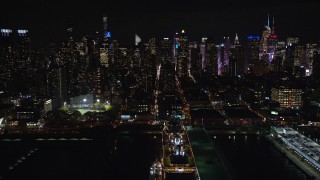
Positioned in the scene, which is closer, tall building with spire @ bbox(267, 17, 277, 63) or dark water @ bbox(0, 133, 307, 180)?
dark water @ bbox(0, 133, 307, 180)

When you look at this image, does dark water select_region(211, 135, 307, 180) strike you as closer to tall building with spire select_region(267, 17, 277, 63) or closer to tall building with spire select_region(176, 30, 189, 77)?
tall building with spire select_region(176, 30, 189, 77)

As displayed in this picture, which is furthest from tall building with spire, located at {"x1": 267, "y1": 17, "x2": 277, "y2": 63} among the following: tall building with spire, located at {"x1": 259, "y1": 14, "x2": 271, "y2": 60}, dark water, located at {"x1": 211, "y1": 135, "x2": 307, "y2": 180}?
dark water, located at {"x1": 211, "y1": 135, "x2": 307, "y2": 180}

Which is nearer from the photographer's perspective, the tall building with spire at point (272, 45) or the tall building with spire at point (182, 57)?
the tall building with spire at point (182, 57)

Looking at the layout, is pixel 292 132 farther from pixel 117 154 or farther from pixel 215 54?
pixel 215 54

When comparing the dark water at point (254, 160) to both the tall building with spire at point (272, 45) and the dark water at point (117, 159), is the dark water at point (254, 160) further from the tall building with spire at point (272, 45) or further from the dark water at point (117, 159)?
the tall building with spire at point (272, 45)

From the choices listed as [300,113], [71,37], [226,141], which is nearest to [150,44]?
[71,37]

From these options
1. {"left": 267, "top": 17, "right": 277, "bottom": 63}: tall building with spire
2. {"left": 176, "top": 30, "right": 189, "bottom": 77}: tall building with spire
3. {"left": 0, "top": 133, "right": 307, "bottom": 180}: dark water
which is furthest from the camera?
{"left": 267, "top": 17, "right": 277, "bottom": 63}: tall building with spire

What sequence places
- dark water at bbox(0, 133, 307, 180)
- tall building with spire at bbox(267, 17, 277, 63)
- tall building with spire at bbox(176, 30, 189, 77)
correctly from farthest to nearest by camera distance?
tall building with spire at bbox(267, 17, 277, 63), tall building with spire at bbox(176, 30, 189, 77), dark water at bbox(0, 133, 307, 180)

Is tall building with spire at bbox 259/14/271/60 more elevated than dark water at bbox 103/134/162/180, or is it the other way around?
tall building with spire at bbox 259/14/271/60

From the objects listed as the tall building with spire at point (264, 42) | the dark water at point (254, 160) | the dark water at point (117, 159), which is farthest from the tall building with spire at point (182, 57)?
the dark water at point (117, 159)
